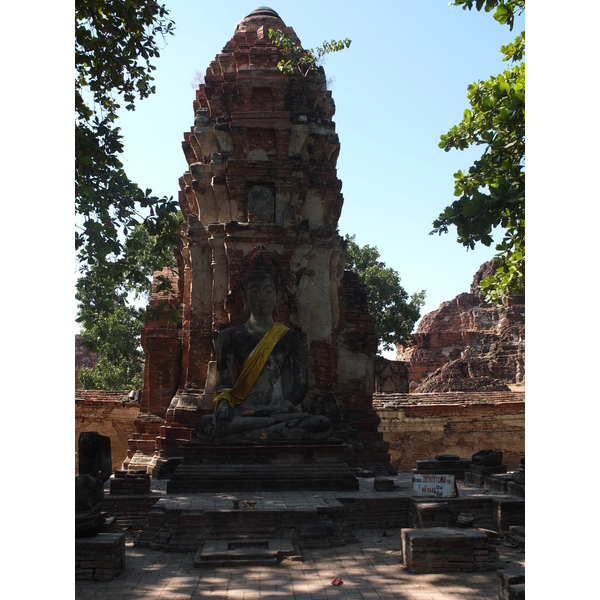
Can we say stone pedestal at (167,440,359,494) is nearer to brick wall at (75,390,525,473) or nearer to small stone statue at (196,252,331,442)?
small stone statue at (196,252,331,442)

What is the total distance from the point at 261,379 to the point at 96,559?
527cm

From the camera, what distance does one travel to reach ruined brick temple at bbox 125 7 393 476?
13070mm

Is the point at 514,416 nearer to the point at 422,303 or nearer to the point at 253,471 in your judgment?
the point at 422,303

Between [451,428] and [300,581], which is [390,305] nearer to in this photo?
[451,428]

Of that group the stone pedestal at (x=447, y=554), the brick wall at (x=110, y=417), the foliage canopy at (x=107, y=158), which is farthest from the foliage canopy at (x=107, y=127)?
the brick wall at (x=110, y=417)

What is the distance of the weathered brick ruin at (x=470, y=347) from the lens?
28.4m

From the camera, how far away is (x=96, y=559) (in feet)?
19.2

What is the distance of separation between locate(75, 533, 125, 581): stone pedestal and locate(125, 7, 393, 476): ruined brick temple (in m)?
6.31

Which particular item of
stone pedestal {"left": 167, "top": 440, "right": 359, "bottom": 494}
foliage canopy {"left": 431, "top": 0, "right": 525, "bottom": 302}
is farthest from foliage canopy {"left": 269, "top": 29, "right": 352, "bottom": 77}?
stone pedestal {"left": 167, "top": 440, "right": 359, "bottom": 494}

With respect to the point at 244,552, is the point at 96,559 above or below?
above

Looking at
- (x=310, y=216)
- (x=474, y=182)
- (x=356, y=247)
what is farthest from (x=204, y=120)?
(x=356, y=247)

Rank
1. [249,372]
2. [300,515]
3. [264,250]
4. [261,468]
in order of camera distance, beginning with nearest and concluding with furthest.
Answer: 1. [300,515]
2. [261,468]
3. [249,372]
4. [264,250]

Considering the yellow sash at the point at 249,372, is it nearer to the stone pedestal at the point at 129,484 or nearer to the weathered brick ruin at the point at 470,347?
the stone pedestal at the point at 129,484

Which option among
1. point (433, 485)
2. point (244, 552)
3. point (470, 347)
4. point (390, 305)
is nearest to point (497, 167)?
point (433, 485)
